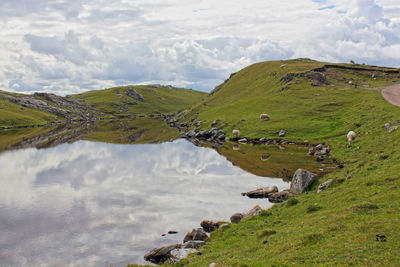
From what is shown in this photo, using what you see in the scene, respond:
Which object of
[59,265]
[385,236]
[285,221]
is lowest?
[59,265]

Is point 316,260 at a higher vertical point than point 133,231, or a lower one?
higher

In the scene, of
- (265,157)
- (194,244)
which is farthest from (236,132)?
(194,244)

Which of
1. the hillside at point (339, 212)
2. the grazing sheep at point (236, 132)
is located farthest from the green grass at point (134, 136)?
the hillside at point (339, 212)

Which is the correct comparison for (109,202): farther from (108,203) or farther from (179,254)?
(179,254)

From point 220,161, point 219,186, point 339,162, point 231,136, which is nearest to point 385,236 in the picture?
point 219,186

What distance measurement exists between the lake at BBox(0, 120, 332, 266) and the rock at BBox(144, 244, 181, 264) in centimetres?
89

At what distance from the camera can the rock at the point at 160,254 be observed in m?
28.5

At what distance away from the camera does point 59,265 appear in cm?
2845

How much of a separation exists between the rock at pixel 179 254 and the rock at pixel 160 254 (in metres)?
0.67

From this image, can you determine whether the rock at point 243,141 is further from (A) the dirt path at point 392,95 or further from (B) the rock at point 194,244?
(B) the rock at point 194,244

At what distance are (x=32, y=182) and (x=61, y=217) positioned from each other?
23.3 metres

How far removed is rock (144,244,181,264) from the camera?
28489mm

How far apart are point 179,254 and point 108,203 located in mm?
20579

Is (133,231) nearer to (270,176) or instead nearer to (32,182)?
(270,176)
